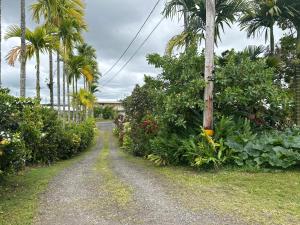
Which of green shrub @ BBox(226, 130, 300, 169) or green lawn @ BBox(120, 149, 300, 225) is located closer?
green lawn @ BBox(120, 149, 300, 225)

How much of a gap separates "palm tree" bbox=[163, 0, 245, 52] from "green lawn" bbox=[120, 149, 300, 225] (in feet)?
17.4

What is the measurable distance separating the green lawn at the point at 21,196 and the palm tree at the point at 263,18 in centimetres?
971

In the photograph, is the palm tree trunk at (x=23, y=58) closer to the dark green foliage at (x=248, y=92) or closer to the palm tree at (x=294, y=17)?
the dark green foliage at (x=248, y=92)

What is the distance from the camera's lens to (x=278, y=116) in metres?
11.8

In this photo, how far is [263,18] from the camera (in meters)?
16.0

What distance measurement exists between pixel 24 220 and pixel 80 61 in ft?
66.8

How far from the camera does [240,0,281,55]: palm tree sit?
49.6ft

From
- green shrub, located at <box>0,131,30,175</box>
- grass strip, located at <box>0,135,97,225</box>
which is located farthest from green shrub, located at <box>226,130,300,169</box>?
green shrub, located at <box>0,131,30,175</box>

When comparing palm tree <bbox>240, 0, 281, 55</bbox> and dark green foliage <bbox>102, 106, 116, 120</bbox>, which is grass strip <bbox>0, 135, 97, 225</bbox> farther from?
dark green foliage <bbox>102, 106, 116, 120</bbox>

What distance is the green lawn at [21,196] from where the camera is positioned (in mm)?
5934

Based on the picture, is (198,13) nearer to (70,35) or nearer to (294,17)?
(294,17)

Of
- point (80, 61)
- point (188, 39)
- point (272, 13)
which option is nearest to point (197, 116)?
point (188, 39)

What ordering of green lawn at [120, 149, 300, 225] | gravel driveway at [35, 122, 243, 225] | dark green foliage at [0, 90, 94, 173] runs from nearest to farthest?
gravel driveway at [35, 122, 243, 225] → green lawn at [120, 149, 300, 225] → dark green foliage at [0, 90, 94, 173]

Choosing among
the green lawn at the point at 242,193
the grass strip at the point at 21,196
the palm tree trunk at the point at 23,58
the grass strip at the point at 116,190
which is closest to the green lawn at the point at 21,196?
the grass strip at the point at 21,196
